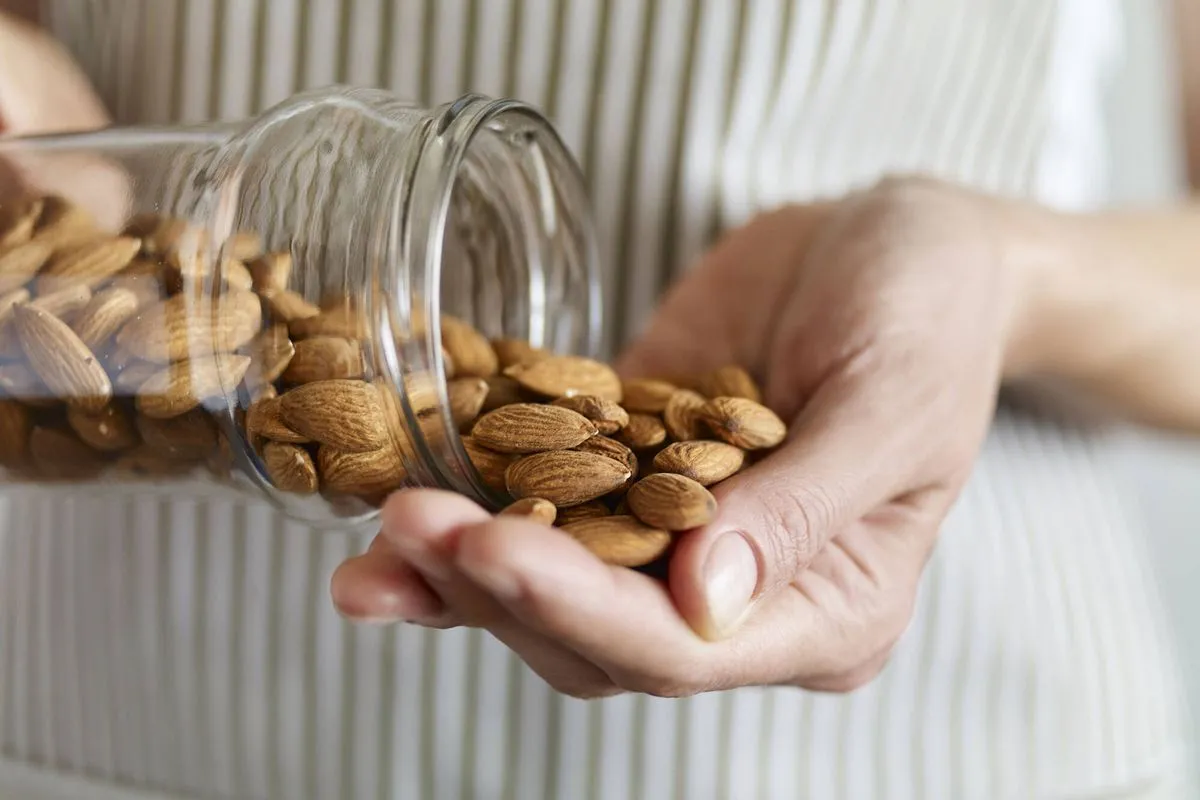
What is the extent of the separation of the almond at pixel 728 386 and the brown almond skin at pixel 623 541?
11cm

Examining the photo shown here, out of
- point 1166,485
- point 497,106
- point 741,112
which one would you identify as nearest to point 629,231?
point 741,112

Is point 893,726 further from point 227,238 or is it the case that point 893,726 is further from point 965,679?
point 227,238

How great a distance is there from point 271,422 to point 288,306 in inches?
1.6

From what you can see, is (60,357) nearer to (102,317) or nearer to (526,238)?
(102,317)

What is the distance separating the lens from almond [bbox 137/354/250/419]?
1.06 ft

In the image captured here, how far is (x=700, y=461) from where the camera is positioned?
0.31 m

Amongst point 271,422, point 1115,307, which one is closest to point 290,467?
point 271,422

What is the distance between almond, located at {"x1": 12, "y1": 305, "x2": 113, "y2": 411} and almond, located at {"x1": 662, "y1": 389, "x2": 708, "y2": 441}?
19 cm

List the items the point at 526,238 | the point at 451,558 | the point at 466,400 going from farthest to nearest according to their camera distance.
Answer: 1. the point at 526,238
2. the point at 466,400
3. the point at 451,558

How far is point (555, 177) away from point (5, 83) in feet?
0.88

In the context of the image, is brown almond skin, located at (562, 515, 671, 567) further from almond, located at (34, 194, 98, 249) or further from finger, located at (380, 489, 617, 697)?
almond, located at (34, 194, 98, 249)

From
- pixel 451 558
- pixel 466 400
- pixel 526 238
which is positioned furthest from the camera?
pixel 526 238

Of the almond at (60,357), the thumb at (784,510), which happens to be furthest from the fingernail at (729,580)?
the almond at (60,357)

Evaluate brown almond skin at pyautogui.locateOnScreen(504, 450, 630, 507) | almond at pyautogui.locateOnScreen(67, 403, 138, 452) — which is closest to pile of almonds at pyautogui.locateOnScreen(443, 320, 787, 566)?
brown almond skin at pyautogui.locateOnScreen(504, 450, 630, 507)
